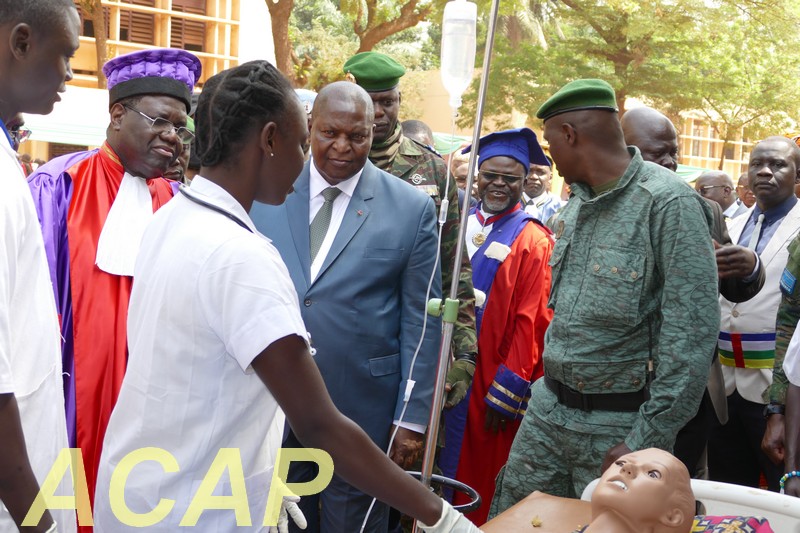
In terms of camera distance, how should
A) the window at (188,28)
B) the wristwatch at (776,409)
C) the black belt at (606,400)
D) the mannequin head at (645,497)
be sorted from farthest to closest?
the window at (188,28)
the wristwatch at (776,409)
the black belt at (606,400)
the mannequin head at (645,497)

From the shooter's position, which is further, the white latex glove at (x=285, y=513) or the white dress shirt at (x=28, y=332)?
the white latex glove at (x=285, y=513)

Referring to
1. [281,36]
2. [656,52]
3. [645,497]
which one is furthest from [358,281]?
[656,52]

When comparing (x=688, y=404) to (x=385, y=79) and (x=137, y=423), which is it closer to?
(x=137, y=423)

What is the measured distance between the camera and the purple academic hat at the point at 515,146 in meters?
5.20

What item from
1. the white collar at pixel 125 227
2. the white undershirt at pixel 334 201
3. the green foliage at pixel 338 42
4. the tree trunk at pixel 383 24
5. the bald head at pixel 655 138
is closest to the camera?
the white collar at pixel 125 227

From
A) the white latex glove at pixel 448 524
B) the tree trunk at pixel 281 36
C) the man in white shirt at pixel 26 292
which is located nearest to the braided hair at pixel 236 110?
the man in white shirt at pixel 26 292

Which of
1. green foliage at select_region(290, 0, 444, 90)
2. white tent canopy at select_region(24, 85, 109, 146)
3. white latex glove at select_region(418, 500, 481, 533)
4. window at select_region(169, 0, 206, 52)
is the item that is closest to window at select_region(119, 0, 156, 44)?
window at select_region(169, 0, 206, 52)

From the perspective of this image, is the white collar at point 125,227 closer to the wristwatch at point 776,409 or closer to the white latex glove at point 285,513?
the white latex glove at point 285,513

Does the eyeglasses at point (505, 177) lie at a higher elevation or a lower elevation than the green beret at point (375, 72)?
lower

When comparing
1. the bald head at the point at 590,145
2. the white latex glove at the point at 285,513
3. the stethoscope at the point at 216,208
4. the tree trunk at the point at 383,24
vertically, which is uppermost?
the tree trunk at the point at 383,24

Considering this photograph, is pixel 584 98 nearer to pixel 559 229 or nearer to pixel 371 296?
pixel 559 229

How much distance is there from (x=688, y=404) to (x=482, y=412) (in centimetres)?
190

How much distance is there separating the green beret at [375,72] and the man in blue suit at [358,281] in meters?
0.77

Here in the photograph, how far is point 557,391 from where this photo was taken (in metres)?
3.47
